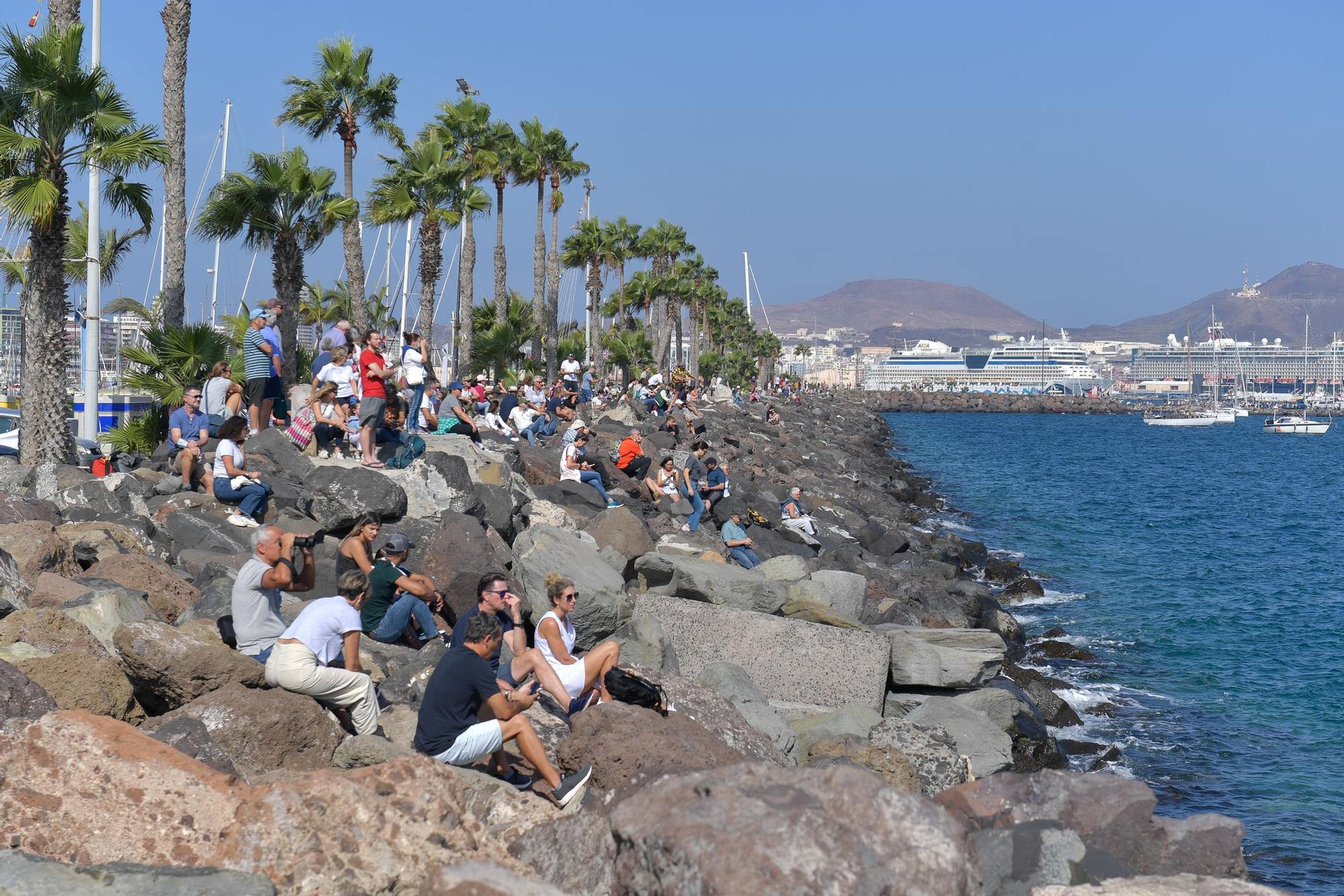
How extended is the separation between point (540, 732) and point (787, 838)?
9.67 feet

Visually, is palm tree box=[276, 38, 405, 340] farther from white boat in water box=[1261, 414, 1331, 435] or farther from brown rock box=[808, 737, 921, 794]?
white boat in water box=[1261, 414, 1331, 435]

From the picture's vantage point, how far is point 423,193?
28.3 meters

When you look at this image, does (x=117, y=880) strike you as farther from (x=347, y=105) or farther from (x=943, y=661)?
(x=347, y=105)

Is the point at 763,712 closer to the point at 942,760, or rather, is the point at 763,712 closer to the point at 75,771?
the point at 942,760

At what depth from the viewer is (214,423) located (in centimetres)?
1312

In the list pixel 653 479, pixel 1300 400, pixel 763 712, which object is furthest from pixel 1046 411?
pixel 763 712

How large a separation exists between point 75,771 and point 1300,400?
187 metres

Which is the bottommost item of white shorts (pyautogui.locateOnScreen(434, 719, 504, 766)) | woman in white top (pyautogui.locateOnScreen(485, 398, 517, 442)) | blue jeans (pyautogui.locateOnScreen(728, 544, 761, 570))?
blue jeans (pyautogui.locateOnScreen(728, 544, 761, 570))

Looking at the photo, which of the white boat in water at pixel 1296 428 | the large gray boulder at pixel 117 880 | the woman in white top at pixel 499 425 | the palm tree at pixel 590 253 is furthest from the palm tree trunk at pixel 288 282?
the white boat in water at pixel 1296 428

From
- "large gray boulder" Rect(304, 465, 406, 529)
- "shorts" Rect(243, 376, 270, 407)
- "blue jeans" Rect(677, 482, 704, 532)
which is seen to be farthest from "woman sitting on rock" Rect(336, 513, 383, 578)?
"blue jeans" Rect(677, 482, 704, 532)

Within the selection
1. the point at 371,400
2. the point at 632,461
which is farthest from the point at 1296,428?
the point at 371,400

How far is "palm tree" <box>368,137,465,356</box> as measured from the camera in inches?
1089

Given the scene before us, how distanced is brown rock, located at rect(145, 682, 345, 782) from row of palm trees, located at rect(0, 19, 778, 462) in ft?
27.0

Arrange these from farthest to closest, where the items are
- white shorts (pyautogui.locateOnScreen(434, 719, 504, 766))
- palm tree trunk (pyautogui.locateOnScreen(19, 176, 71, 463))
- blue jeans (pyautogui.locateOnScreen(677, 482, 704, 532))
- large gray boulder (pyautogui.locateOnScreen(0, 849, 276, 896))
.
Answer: blue jeans (pyautogui.locateOnScreen(677, 482, 704, 532)) < palm tree trunk (pyautogui.locateOnScreen(19, 176, 71, 463)) < white shorts (pyautogui.locateOnScreen(434, 719, 504, 766)) < large gray boulder (pyautogui.locateOnScreen(0, 849, 276, 896))
